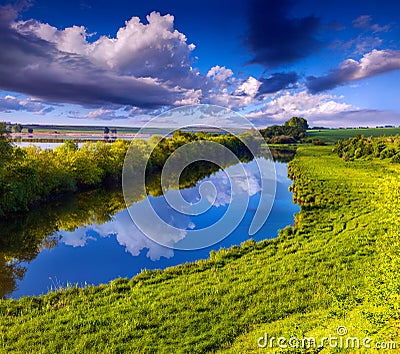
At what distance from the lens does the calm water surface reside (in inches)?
677

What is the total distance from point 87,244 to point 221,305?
14.3m

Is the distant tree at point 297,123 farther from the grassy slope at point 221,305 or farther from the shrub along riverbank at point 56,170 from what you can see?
the grassy slope at point 221,305

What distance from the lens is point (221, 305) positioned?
446 inches

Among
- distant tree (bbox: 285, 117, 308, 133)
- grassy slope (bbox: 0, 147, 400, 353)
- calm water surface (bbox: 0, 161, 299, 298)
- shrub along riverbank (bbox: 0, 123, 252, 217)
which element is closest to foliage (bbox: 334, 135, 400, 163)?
calm water surface (bbox: 0, 161, 299, 298)

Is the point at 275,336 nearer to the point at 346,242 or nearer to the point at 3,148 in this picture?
the point at 346,242

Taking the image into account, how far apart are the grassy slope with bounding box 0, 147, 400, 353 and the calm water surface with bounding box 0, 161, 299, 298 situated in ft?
12.0

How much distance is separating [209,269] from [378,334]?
30.8ft

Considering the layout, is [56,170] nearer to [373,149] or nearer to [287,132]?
[373,149]

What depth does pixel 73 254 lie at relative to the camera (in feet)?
68.2

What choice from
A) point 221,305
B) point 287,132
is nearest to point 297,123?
point 287,132

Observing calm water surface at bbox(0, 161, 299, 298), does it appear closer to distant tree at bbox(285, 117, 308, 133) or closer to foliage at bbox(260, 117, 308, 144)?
foliage at bbox(260, 117, 308, 144)

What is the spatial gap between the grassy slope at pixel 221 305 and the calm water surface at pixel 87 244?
366 centimetres

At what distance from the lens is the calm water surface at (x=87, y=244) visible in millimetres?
17188

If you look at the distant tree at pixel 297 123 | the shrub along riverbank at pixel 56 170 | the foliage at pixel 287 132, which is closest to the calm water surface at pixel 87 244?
the shrub along riverbank at pixel 56 170
